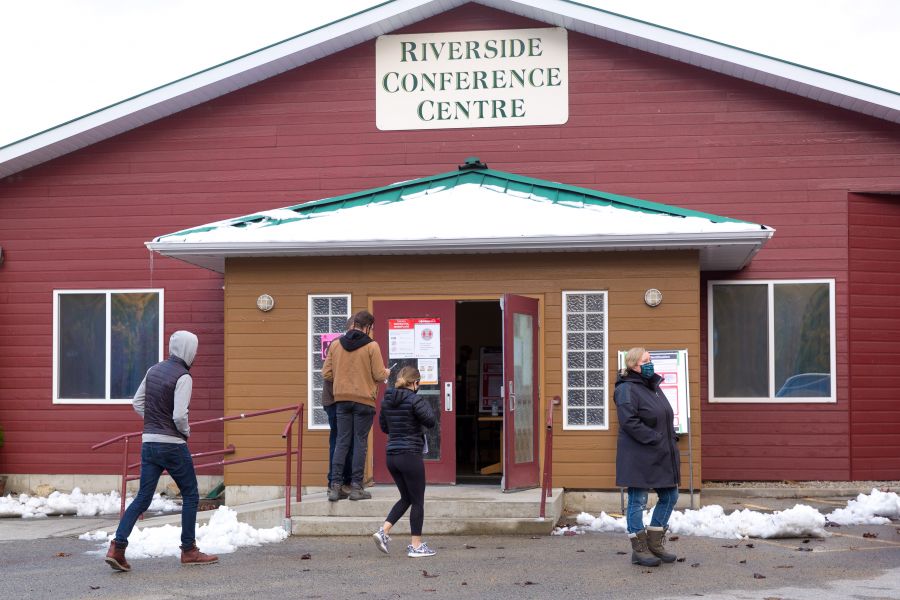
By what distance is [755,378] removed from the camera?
562 inches

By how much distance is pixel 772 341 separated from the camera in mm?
14266

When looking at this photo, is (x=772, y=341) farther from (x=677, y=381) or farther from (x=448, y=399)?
(x=448, y=399)

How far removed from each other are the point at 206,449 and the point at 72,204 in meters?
3.77

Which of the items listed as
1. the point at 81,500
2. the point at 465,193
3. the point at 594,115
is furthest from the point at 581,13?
the point at 81,500

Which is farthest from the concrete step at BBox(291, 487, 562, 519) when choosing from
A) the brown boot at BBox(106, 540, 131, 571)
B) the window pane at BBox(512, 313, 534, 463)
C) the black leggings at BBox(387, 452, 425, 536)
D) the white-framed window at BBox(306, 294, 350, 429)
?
the brown boot at BBox(106, 540, 131, 571)

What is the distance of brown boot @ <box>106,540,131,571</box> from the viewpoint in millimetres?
9102

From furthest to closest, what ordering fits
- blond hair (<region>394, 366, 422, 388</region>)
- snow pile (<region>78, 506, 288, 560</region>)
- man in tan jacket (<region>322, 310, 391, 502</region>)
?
man in tan jacket (<region>322, 310, 391, 502</region>) < snow pile (<region>78, 506, 288, 560</region>) < blond hair (<region>394, 366, 422, 388</region>)

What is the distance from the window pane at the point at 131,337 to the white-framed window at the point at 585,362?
579 cm

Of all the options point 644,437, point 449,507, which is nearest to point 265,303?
point 449,507

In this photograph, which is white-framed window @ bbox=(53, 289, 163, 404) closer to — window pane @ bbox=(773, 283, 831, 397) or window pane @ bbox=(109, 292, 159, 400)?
window pane @ bbox=(109, 292, 159, 400)

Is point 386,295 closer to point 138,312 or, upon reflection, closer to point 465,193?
point 465,193

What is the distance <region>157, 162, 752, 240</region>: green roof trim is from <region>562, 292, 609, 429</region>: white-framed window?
1.20 meters

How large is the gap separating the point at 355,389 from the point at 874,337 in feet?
23.0

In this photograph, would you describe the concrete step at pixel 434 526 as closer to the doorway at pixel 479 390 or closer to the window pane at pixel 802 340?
the doorway at pixel 479 390
